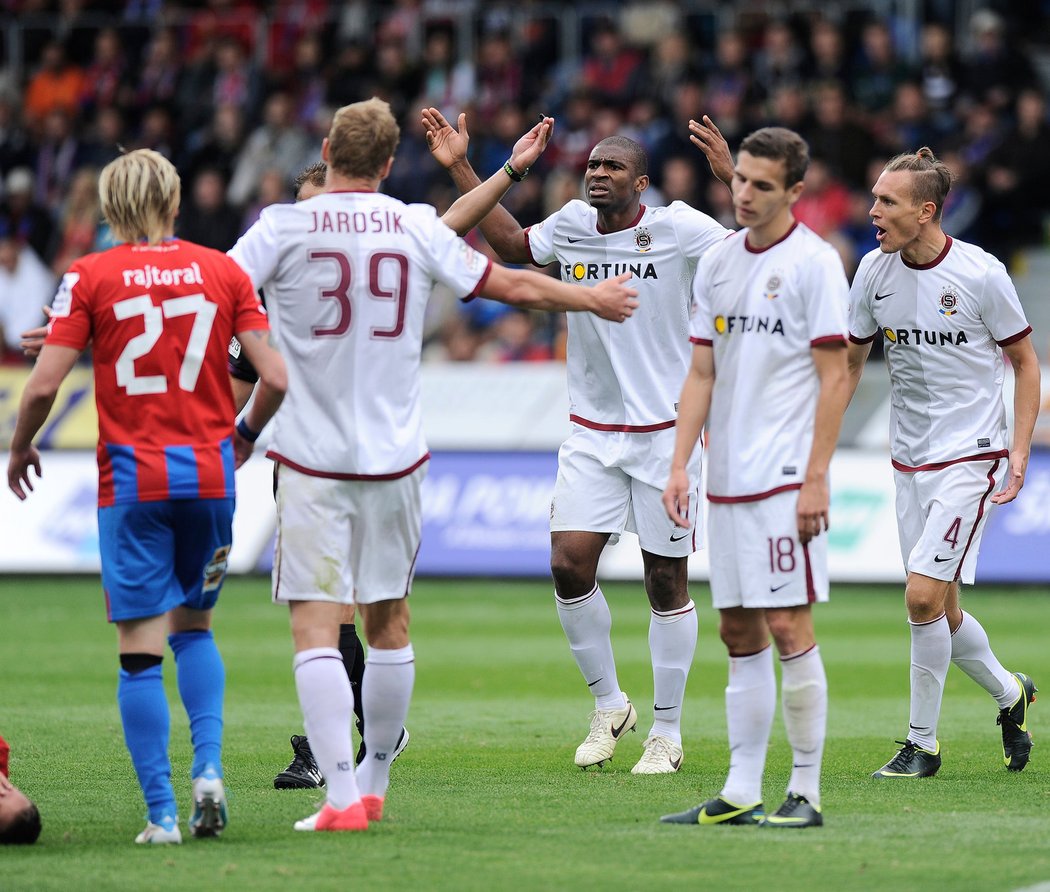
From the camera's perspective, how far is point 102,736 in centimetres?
945

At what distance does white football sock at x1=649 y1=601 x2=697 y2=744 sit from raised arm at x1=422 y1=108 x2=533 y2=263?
1.93 metres

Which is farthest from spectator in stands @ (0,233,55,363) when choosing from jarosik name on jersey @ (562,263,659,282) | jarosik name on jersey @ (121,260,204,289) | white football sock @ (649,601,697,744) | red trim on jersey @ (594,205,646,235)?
jarosik name on jersey @ (121,260,204,289)

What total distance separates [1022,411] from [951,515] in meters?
0.60

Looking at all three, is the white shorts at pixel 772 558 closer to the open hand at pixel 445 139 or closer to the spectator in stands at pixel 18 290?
the open hand at pixel 445 139

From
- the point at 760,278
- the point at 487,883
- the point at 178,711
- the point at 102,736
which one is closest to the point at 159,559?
the point at 487,883

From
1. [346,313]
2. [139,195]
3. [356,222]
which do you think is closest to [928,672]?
[346,313]

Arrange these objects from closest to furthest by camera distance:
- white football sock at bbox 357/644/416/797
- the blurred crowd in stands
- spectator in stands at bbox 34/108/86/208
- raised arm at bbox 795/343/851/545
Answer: raised arm at bbox 795/343/851/545 < white football sock at bbox 357/644/416/797 < the blurred crowd in stands < spectator in stands at bbox 34/108/86/208

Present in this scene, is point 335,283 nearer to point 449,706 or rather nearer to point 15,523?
point 449,706

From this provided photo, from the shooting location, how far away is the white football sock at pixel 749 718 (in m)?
6.74

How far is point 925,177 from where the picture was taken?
829 cm

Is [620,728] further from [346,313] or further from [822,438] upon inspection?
[346,313]

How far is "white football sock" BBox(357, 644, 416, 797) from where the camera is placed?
6910mm

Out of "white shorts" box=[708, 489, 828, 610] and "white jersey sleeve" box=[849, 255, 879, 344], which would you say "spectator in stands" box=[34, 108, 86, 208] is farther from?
"white shorts" box=[708, 489, 828, 610]

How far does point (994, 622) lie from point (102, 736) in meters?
7.93
